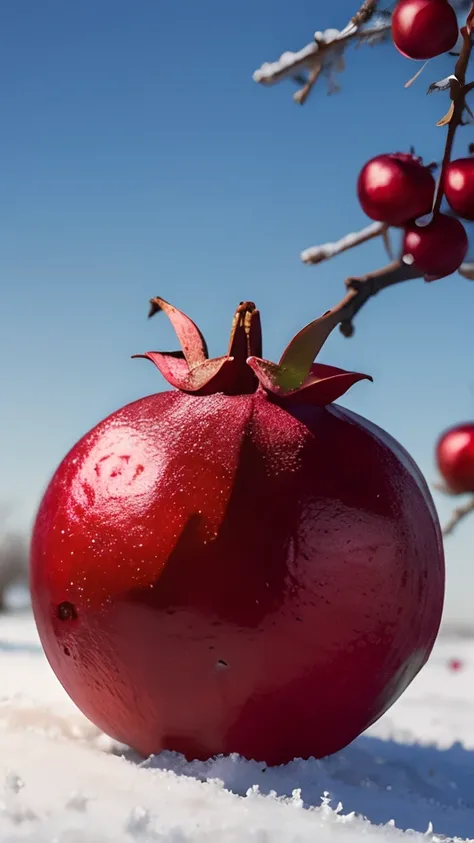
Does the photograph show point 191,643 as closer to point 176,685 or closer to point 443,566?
point 176,685

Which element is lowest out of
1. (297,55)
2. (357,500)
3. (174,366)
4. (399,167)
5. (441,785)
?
(441,785)

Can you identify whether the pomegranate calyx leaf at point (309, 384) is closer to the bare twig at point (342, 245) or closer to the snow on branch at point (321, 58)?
the bare twig at point (342, 245)

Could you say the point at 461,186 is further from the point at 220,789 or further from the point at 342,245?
the point at 220,789

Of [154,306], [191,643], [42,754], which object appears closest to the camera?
[191,643]

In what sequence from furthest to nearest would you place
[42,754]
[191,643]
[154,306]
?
[154,306] → [42,754] → [191,643]

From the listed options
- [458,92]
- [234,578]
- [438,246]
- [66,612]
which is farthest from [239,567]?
[458,92]

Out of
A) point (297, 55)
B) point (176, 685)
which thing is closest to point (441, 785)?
point (176, 685)
